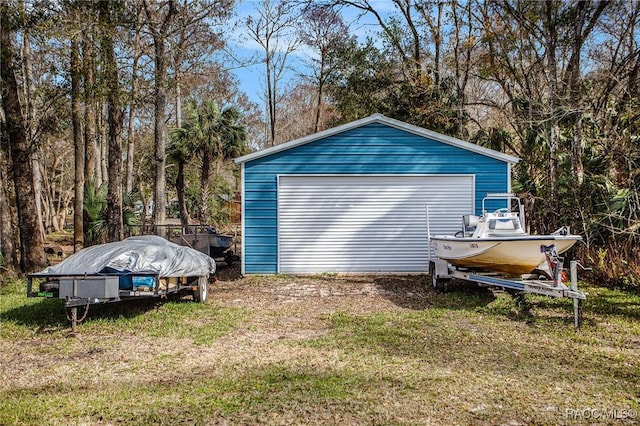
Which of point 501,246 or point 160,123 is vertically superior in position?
point 160,123

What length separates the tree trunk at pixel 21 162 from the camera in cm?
1150

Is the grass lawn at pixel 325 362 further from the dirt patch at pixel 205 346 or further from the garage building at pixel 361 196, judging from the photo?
the garage building at pixel 361 196

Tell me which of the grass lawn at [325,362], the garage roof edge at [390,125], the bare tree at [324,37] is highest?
the bare tree at [324,37]

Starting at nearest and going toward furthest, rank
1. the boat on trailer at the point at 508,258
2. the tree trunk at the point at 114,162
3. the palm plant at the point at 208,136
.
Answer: the boat on trailer at the point at 508,258, the tree trunk at the point at 114,162, the palm plant at the point at 208,136

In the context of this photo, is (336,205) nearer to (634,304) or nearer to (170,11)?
(634,304)

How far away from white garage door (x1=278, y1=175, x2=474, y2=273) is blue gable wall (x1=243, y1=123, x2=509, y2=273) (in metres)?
0.21

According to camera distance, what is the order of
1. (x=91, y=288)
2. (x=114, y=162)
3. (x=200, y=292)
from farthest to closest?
(x=114, y=162)
(x=200, y=292)
(x=91, y=288)

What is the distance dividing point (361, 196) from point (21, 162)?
8223mm

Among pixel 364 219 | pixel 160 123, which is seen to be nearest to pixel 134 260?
pixel 364 219

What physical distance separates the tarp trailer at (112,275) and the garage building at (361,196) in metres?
4.09

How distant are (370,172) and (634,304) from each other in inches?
240

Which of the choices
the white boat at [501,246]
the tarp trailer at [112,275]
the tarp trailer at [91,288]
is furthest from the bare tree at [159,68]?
the white boat at [501,246]

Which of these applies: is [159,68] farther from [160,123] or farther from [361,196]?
[361,196]

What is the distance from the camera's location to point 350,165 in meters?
12.3
